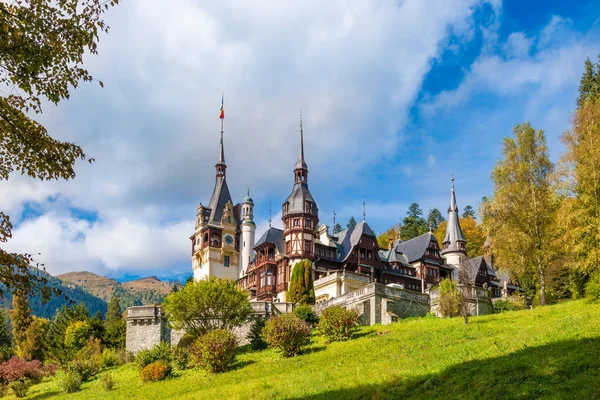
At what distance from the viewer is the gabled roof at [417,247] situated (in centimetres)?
6475

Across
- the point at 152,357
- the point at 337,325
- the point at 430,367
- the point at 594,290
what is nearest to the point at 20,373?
the point at 152,357

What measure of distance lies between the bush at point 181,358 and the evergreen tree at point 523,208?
20.5m

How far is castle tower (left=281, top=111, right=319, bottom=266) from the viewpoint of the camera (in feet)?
190

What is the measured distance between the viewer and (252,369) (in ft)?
100

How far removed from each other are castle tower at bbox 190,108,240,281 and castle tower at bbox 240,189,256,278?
104 cm

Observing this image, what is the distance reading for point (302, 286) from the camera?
51.4 meters

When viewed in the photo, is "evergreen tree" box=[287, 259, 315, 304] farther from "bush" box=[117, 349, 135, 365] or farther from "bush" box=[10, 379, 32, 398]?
"bush" box=[10, 379, 32, 398]

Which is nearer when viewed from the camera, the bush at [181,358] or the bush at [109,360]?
the bush at [181,358]

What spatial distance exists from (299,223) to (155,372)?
90.3 feet

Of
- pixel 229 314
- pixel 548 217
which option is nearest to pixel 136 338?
pixel 229 314

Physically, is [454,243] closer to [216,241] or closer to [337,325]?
[216,241]

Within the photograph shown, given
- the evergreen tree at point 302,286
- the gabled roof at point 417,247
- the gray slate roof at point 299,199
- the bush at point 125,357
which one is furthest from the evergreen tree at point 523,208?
the bush at point 125,357

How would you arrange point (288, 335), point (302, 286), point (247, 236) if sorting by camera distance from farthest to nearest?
1. point (247, 236)
2. point (302, 286)
3. point (288, 335)

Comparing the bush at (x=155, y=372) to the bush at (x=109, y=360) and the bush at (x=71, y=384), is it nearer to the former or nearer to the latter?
the bush at (x=71, y=384)
